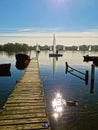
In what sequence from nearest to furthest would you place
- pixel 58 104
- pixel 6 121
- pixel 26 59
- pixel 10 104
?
pixel 6 121 < pixel 10 104 < pixel 58 104 < pixel 26 59

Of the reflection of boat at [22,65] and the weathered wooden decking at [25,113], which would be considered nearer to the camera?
the weathered wooden decking at [25,113]

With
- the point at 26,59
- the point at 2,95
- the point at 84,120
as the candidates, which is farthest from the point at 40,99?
the point at 26,59

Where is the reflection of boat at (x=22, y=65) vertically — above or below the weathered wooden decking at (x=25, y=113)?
below

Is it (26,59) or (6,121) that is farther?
(26,59)

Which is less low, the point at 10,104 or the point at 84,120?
the point at 10,104

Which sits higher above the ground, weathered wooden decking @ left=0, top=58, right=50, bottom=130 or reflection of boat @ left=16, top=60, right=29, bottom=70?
weathered wooden decking @ left=0, top=58, right=50, bottom=130

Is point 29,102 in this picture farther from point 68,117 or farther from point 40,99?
point 68,117

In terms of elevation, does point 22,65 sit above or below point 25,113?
below

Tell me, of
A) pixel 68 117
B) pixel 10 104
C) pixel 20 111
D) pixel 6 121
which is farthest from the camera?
pixel 68 117

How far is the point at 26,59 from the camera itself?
198ft

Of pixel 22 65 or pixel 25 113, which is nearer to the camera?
pixel 25 113

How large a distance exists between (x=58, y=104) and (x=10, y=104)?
6.02 meters

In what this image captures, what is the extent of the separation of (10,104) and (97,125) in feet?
19.8

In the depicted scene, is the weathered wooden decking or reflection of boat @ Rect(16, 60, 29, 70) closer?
the weathered wooden decking
